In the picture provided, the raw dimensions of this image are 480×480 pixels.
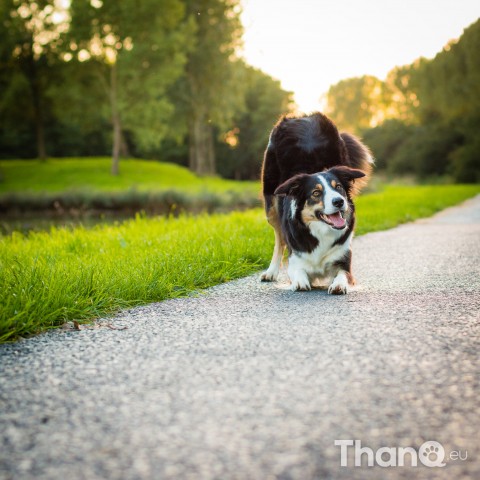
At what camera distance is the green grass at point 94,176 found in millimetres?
31656

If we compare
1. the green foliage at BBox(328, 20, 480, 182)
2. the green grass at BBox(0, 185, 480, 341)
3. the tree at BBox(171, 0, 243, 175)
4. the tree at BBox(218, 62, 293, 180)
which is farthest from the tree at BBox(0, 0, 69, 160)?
the green grass at BBox(0, 185, 480, 341)

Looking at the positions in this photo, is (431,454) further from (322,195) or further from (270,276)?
(270,276)

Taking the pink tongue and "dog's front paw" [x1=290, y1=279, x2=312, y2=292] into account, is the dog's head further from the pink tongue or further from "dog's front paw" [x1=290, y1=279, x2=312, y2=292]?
"dog's front paw" [x1=290, y1=279, x2=312, y2=292]

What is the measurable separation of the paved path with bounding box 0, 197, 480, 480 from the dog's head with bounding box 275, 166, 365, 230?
31.7 inches

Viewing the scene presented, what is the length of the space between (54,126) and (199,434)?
52.7 metres

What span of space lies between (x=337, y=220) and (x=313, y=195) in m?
0.29

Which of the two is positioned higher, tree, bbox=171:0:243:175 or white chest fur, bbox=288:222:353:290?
tree, bbox=171:0:243:175

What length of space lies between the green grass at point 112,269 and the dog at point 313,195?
2.46 ft

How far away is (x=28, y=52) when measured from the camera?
38.4 m

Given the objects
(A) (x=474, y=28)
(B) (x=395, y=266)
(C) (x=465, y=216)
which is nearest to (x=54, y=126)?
(A) (x=474, y=28)

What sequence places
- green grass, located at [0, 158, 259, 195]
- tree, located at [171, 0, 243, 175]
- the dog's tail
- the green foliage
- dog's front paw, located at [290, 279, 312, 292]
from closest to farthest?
dog's front paw, located at [290, 279, 312, 292]
the dog's tail
green grass, located at [0, 158, 259, 195]
the green foliage
tree, located at [171, 0, 243, 175]

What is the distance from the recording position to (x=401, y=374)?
2393mm

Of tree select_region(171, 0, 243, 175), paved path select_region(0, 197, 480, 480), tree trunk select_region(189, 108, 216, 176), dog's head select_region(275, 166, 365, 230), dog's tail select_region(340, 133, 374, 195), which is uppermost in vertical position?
tree select_region(171, 0, 243, 175)

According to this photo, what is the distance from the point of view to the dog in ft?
14.3
